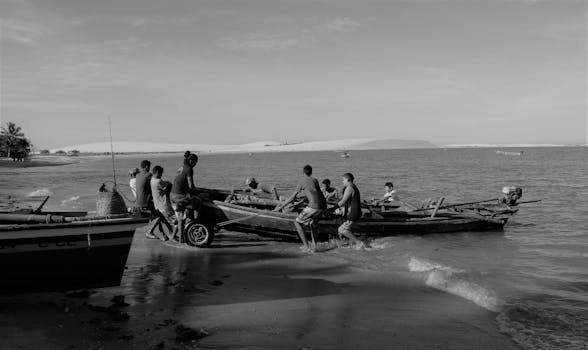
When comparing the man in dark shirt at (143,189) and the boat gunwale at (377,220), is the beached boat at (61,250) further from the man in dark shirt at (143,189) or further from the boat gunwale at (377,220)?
Result: the boat gunwale at (377,220)

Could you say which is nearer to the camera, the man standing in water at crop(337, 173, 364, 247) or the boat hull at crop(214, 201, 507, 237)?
the man standing in water at crop(337, 173, 364, 247)

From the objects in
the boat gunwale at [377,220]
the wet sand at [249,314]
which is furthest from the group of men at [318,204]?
the wet sand at [249,314]

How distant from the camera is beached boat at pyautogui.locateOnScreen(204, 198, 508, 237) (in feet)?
39.8

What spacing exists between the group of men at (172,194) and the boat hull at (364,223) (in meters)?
1.05

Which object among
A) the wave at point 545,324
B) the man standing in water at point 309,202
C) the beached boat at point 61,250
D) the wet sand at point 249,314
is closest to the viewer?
the wet sand at point 249,314

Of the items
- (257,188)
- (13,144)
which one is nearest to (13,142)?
(13,144)

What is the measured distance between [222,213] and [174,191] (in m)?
1.53

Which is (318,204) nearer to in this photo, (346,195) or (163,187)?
(346,195)

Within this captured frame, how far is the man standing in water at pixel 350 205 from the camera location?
36.8ft

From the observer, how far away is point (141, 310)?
261 inches

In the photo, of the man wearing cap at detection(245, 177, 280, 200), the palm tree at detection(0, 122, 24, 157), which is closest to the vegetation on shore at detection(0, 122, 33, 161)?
the palm tree at detection(0, 122, 24, 157)

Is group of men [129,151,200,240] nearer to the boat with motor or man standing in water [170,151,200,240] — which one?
man standing in water [170,151,200,240]

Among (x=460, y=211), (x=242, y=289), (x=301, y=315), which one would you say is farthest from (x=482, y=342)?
(x=460, y=211)

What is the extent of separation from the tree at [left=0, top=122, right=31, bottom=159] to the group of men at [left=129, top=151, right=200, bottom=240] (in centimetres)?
8458
